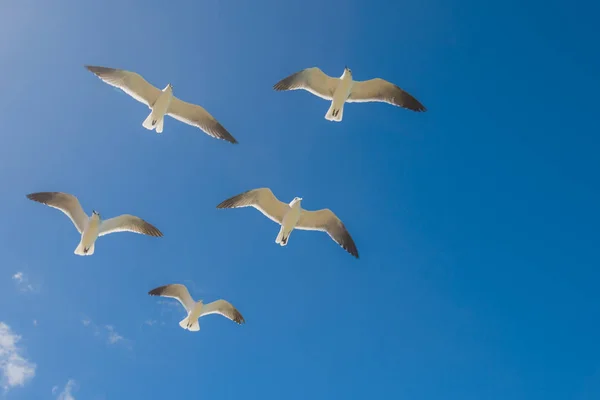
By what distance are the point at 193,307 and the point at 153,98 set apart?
690cm

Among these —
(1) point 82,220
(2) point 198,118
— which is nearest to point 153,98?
(2) point 198,118

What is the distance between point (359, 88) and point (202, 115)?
448cm

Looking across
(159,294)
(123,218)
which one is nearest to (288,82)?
(123,218)

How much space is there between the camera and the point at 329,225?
60.6 feet

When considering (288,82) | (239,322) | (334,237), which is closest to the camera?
(288,82)

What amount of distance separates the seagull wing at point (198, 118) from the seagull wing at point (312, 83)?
2169 mm

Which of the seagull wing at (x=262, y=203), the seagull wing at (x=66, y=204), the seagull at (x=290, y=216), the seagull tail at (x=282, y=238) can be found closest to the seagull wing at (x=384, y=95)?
the seagull at (x=290, y=216)

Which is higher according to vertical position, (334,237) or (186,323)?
(334,237)

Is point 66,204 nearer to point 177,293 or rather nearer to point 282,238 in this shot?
point 177,293

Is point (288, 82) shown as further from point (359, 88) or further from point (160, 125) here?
point (160, 125)

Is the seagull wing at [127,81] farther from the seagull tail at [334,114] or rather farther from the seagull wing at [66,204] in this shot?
the seagull tail at [334,114]

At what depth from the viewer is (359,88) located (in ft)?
57.0

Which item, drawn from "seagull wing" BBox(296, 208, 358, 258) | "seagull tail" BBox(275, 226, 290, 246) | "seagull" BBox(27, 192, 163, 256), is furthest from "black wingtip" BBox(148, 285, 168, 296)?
"seagull wing" BBox(296, 208, 358, 258)

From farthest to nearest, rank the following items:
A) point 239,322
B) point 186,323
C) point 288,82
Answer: point 239,322 < point 186,323 < point 288,82
